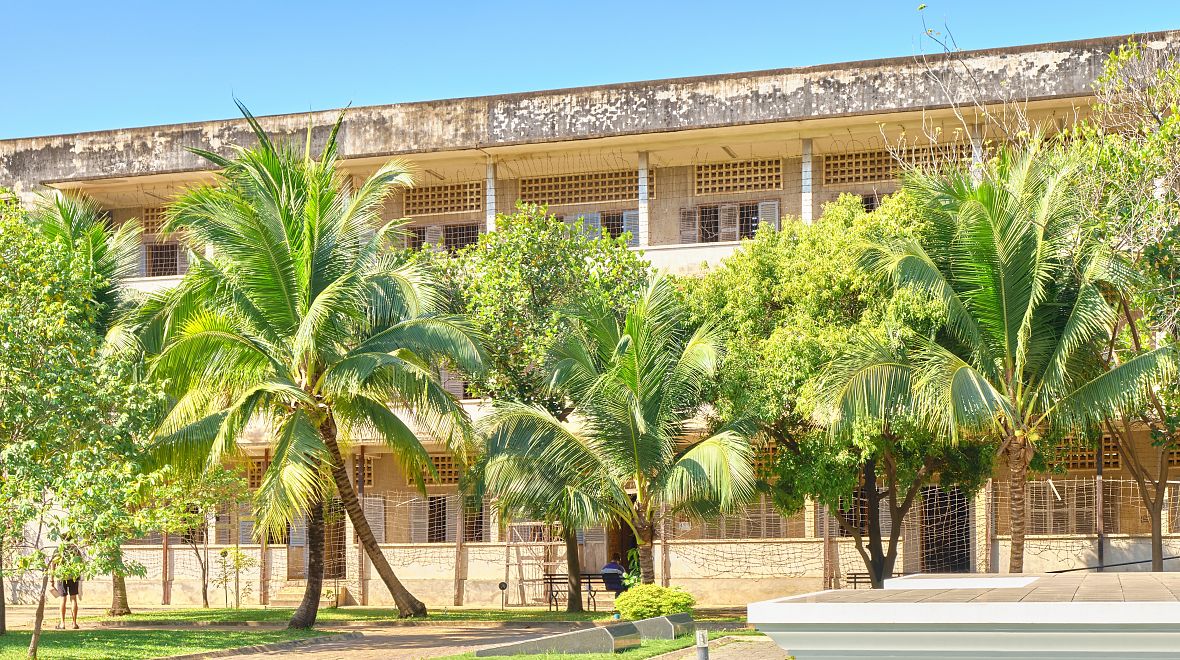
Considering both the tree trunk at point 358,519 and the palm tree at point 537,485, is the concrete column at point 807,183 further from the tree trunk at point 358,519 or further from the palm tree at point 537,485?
the tree trunk at point 358,519

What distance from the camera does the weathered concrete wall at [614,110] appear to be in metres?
23.8

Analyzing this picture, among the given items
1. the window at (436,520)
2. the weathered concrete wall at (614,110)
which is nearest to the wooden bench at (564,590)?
the window at (436,520)

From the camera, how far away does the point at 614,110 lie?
84.8 feet

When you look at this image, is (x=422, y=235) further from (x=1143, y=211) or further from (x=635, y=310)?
(x=1143, y=211)

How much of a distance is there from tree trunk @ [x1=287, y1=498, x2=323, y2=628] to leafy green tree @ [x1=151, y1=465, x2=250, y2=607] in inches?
63.9

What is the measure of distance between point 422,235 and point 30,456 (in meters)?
15.5

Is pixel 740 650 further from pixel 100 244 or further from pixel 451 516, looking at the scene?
pixel 451 516

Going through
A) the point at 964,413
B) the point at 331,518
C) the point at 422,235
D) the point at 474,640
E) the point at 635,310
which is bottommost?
the point at 474,640

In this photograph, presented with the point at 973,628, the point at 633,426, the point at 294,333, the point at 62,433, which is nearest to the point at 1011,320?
the point at 633,426

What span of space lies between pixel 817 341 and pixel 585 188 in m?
9.98

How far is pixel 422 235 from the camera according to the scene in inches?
1160

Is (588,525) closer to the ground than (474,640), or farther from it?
farther from it

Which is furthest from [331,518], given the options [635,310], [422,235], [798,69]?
[798,69]

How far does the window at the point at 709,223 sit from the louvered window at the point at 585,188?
1.10 meters
